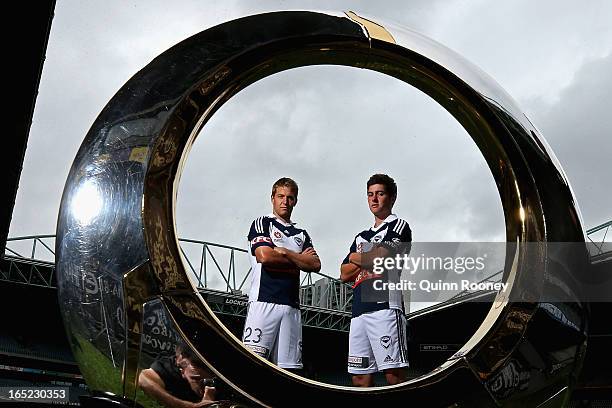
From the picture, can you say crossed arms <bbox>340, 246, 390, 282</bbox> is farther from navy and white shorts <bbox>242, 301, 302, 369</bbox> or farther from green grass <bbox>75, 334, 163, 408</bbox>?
green grass <bbox>75, 334, 163, 408</bbox>

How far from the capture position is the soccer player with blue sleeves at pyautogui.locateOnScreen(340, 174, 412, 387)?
120 cm

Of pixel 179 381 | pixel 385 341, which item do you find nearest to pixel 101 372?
pixel 179 381

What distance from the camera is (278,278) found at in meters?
1.27

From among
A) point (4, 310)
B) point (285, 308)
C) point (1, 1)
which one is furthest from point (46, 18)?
point (4, 310)

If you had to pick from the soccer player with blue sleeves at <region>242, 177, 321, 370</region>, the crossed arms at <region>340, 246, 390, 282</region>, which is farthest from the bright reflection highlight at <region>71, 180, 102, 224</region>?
the crossed arms at <region>340, 246, 390, 282</region>

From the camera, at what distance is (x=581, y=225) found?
0.92 meters

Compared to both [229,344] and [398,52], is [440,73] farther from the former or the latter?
[229,344]

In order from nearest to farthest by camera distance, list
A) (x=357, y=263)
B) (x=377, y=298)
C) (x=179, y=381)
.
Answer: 1. (x=179, y=381)
2. (x=357, y=263)
3. (x=377, y=298)

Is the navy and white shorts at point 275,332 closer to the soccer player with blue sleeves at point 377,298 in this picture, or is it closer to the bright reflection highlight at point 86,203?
the soccer player with blue sleeves at point 377,298

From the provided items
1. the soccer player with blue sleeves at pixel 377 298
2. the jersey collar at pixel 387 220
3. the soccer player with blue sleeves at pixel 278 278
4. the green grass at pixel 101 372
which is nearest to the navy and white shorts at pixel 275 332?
the soccer player with blue sleeves at pixel 278 278

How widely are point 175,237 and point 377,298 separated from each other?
681 mm

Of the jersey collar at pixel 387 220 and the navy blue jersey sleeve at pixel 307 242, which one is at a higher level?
the jersey collar at pixel 387 220

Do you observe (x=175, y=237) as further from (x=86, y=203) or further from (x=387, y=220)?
(x=387, y=220)

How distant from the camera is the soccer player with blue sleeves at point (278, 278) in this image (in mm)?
1172
